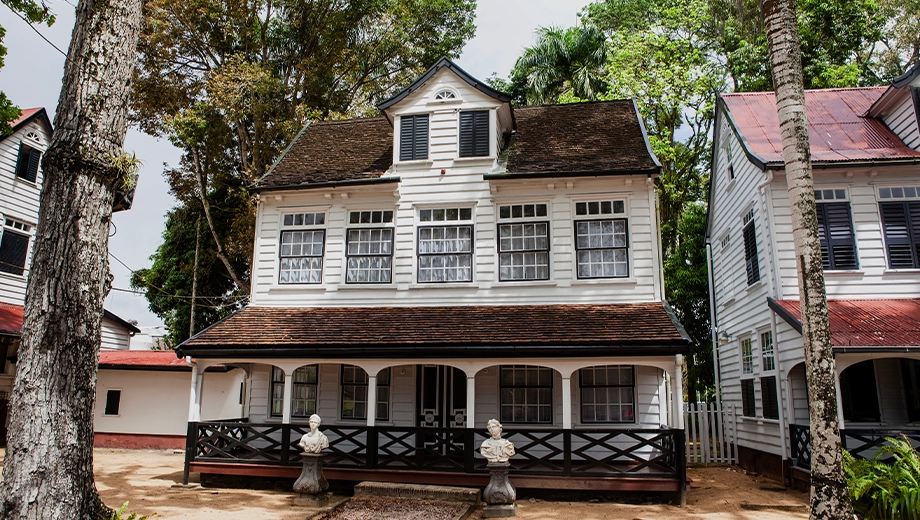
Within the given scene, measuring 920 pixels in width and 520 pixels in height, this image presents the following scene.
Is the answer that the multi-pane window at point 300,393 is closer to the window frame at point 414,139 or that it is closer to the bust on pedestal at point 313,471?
the bust on pedestal at point 313,471

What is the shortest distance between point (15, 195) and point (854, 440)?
2355 cm

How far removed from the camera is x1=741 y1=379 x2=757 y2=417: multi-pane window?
15.5 meters

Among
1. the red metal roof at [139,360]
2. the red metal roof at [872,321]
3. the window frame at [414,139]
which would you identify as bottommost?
the red metal roof at [139,360]

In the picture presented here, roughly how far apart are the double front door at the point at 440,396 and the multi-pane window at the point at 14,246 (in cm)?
1403

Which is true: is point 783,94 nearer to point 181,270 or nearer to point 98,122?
point 98,122

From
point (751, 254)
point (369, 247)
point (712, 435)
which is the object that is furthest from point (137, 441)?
point (751, 254)

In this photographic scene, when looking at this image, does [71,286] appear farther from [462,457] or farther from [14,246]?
[14,246]

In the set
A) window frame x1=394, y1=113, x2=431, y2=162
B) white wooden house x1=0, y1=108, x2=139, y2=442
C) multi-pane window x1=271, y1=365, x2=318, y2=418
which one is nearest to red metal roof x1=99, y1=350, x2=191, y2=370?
white wooden house x1=0, y1=108, x2=139, y2=442

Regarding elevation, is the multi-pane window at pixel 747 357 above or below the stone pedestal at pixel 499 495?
above

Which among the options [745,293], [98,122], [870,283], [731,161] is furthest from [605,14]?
[98,122]

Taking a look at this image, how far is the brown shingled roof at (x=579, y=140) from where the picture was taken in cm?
1405

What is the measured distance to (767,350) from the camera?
14.4 metres

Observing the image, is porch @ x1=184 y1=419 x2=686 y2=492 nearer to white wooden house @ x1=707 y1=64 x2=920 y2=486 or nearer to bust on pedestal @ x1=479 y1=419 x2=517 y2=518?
bust on pedestal @ x1=479 y1=419 x2=517 y2=518

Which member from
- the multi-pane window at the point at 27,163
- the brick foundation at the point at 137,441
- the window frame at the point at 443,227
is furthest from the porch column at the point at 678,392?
the multi-pane window at the point at 27,163
